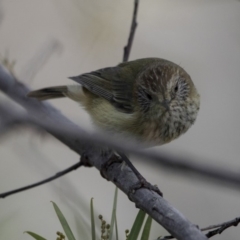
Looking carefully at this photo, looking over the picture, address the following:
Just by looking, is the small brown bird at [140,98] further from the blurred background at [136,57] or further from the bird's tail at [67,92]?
the blurred background at [136,57]

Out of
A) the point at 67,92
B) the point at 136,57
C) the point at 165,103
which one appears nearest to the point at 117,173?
the point at 165,103

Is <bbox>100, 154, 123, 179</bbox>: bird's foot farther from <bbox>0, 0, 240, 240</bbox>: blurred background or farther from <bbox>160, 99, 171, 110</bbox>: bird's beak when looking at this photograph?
<bbox>0, 0, 240, 240</bbox>: blurred background

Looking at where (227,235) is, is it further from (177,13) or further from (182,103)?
(177,13)

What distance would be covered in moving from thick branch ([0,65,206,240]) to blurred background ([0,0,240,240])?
5.08 ft

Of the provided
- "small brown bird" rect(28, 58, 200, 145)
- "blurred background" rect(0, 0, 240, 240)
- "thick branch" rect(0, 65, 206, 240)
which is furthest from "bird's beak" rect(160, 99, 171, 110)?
"blurred background" rect(0, 0, 240, 240)

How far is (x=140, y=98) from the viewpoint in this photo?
3.01m

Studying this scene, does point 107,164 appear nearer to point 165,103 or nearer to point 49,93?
point 165,103

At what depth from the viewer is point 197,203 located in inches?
181

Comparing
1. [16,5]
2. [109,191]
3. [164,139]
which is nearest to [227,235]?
[109,191]

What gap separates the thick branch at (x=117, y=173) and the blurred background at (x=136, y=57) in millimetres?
1550

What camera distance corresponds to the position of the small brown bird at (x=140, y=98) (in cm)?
284

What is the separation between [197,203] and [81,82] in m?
1.91

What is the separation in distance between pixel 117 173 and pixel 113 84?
0.99 m

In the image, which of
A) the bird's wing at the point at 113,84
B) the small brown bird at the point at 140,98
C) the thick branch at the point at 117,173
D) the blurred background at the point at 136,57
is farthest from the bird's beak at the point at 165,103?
the blurred background at the point at 136,57
